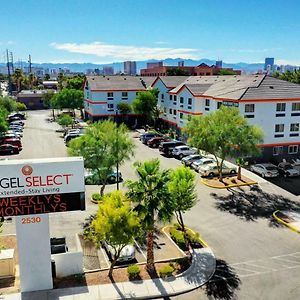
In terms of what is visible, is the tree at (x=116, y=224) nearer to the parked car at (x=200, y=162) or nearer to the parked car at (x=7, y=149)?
the parked car at (x=200, y=162)

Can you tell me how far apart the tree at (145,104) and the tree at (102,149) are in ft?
113

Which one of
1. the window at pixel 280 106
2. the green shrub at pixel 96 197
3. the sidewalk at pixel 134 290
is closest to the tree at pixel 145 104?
the window at pixel 280 106

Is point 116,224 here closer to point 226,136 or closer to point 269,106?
point 226,136

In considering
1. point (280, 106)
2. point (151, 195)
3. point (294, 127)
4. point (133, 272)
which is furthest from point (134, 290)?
point (294, 127)

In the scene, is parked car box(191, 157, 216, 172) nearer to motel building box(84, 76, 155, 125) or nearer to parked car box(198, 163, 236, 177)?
parked car box(198, 163, 236, 177)

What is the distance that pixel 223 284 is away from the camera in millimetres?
20188

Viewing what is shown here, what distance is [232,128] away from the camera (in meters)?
35.7

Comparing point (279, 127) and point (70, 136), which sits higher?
point (279, 127)

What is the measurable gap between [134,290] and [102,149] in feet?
42.0

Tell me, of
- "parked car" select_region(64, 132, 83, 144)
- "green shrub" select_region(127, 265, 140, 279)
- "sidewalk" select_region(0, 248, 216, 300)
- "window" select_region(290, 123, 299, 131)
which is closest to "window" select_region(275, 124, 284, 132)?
"window" select_region(290, 123, 299, 131)

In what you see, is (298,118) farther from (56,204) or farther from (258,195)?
(56,204)

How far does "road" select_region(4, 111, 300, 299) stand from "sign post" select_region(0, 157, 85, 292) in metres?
6.67

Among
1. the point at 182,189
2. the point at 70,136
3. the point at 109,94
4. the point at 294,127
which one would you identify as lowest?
the point at 70,136

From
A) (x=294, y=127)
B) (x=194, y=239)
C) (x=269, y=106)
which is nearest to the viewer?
(x=194, y=239)
